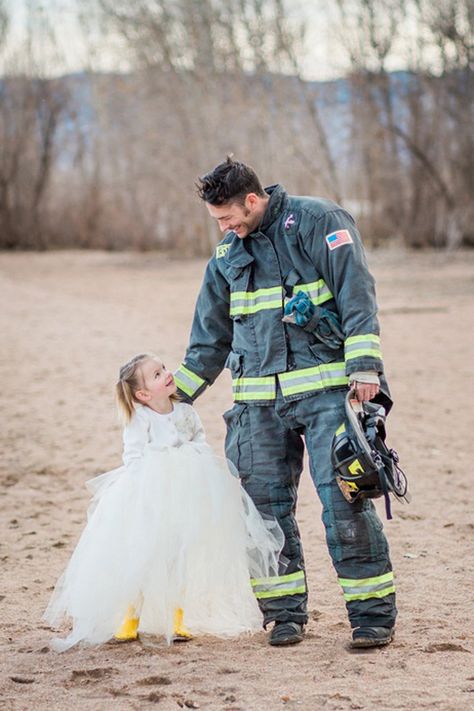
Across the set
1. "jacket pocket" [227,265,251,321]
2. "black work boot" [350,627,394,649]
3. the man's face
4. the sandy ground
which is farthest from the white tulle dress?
the man's face

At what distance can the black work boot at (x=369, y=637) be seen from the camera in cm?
439

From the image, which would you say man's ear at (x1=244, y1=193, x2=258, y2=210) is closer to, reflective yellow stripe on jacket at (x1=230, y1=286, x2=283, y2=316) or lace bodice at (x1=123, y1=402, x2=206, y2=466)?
reflective yellow stripe on jacket at (x1=230, y1=286, x2=283, y2=316)

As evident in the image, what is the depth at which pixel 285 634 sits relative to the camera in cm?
457

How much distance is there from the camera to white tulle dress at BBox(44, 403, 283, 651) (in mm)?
4461

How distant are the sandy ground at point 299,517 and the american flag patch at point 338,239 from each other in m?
1.53

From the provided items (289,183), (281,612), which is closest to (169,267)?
(289,183)

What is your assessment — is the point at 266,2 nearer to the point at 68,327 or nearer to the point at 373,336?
the point at 68,327

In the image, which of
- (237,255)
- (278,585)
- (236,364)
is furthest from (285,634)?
(237,255)

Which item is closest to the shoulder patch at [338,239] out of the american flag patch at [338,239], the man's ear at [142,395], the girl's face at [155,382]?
the american flag patch at [338,239]

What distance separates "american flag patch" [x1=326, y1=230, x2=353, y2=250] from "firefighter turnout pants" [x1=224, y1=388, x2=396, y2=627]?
563mm

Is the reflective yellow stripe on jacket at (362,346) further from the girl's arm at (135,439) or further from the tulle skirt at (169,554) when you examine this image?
the girl's arm at (135,439)

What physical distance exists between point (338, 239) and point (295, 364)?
0.51 m

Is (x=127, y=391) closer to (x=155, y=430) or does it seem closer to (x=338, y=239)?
(x=155, y=430)

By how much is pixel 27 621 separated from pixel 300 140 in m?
28.6
